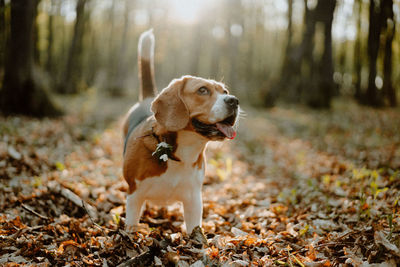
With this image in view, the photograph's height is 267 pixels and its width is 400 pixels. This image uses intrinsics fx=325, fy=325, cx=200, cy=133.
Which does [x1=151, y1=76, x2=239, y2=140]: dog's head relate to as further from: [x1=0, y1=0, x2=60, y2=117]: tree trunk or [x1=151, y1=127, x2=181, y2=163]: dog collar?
[x1=0, y1=0, x2=60, y2=117]: tree trunk

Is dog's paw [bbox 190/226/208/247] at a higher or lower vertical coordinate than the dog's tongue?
lower

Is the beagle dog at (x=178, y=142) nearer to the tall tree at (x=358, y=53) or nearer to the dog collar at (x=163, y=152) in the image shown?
the dog collar at (x=163, y=152)

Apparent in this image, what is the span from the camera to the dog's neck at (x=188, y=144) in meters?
3.15

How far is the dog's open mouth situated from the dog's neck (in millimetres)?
97

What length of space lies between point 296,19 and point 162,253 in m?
29.4

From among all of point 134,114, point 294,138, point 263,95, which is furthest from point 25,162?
point 263,95

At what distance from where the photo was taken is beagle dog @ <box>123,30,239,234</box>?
3.04 meters

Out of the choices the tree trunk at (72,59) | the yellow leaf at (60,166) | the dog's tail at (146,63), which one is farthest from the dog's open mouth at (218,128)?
the tree trunk at (72,59)

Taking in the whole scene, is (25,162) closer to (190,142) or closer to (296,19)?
(190,142)

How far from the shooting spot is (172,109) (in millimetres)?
3098

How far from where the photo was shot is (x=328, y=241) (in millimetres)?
3023

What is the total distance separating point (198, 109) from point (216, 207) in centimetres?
201

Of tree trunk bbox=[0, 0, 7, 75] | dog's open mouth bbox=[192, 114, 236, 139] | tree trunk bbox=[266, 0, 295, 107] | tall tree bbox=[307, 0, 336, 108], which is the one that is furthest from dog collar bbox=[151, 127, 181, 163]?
tree trunk bbox=[266, 0, 295, 107]

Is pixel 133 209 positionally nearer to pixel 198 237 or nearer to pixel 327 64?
pixel 198 237
